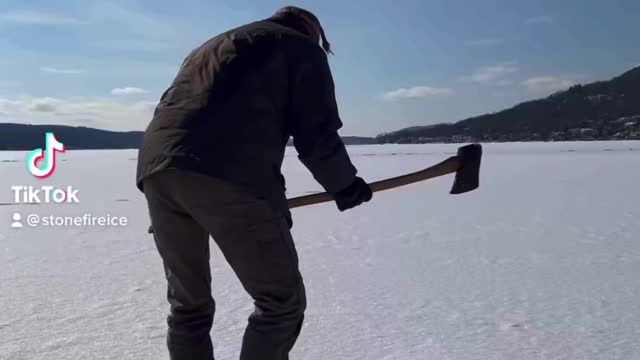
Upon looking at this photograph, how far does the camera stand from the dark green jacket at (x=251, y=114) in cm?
144

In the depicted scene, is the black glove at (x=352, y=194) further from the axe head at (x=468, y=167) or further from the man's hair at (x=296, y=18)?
the axe head at (x=468, y=167)

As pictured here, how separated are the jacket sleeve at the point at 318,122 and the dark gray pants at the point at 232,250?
0.57ft

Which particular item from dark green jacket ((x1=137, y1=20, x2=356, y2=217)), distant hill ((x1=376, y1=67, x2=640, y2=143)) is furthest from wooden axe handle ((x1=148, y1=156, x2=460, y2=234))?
distant hill ((x1=376, y1=67, x2=640, y2=143))

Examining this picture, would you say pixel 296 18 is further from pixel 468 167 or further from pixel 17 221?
pixel 17 221

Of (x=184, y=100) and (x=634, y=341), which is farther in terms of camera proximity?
(x=634, y=341)

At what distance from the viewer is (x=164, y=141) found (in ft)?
4.93

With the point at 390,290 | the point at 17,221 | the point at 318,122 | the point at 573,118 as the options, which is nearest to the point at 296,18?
the point at 318,122

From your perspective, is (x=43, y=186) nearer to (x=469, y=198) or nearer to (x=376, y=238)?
(x=469, y=198)

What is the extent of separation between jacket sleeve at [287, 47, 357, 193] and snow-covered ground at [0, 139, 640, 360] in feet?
2.80

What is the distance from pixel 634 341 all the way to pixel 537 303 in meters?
0.57

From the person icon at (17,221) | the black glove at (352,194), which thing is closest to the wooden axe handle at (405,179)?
the black glove at (352,194)

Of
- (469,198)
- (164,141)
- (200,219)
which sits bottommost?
(469,198)

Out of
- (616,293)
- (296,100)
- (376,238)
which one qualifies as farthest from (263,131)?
(376,238)

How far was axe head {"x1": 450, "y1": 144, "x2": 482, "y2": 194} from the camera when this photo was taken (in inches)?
81.7
